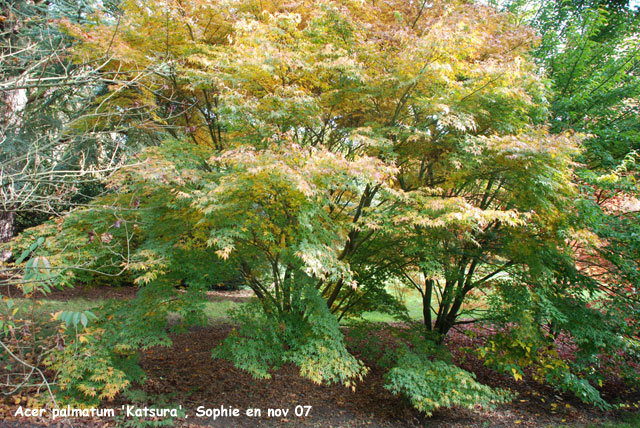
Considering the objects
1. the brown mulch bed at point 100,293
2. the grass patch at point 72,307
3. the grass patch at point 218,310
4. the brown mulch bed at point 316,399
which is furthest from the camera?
the grass patch at point 218,310

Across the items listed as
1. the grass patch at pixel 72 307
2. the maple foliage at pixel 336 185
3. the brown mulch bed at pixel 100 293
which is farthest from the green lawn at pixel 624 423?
the brown mulch bed at pixel 100 293

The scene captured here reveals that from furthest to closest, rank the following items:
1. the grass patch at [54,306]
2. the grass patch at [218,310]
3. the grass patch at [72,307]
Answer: the grass patch at [218,310] → the grass patch at [54,306] → the grass patch at [72,307]

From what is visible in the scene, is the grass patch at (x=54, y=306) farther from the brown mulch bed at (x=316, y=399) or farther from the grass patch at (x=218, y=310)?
the grass patch at (x=218, y=310)

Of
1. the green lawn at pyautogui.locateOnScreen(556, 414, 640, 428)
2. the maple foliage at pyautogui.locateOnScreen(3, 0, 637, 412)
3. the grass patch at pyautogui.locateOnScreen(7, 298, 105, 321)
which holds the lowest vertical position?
the grass patch at pyautogui.locateOnScreen(7, 298, 105, 321)

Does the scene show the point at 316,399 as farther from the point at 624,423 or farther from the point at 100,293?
the point at 100,293

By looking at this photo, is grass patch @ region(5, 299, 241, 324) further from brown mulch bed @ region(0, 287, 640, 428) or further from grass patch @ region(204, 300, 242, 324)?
brown mulch bed @ region(0, 287, 640, 428)

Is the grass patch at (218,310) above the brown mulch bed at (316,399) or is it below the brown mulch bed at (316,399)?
above

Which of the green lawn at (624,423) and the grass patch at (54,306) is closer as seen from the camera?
the green lawn at (624,423)

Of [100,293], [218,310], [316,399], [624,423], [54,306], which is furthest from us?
[100,293]

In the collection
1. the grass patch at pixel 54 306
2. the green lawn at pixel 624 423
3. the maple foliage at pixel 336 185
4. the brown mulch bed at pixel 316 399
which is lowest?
the brown mulch bed at pixel 316 399

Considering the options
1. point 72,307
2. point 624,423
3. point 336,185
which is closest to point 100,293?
point 72,307

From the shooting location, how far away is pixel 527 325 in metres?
5.61

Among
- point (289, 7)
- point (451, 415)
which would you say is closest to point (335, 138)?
point (289, 7)

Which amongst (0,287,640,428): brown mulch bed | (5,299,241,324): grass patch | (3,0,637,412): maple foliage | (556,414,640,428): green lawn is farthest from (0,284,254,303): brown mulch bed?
(556,414,640,428): green lawn
